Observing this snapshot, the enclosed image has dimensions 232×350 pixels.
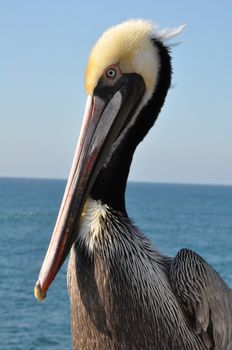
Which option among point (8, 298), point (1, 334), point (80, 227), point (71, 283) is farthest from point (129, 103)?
point (8, 298)

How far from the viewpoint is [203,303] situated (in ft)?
13.7

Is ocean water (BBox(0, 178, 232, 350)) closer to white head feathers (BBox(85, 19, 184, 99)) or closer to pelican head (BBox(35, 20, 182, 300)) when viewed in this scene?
pelican head (BBox(35, 20, 182, 300))

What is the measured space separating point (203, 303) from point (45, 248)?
2400 inches

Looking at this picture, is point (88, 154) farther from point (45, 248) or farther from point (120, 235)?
point (45, 248)

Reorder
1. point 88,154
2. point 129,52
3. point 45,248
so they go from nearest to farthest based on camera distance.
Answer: point 88,154
point 129,52
point 45,248

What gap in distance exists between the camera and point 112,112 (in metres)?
4.01

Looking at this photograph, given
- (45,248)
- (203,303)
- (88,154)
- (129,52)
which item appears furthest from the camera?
(45,248)

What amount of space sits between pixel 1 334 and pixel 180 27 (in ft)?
97.7

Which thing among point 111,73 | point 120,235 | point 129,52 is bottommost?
point 120,235

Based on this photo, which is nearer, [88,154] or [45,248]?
[88,154]

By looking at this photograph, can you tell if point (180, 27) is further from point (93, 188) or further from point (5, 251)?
point (5, 251)

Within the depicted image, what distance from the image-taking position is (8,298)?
41875mm

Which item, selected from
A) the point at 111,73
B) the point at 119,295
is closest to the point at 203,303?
the point at 119,295

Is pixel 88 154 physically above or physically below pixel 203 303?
above
